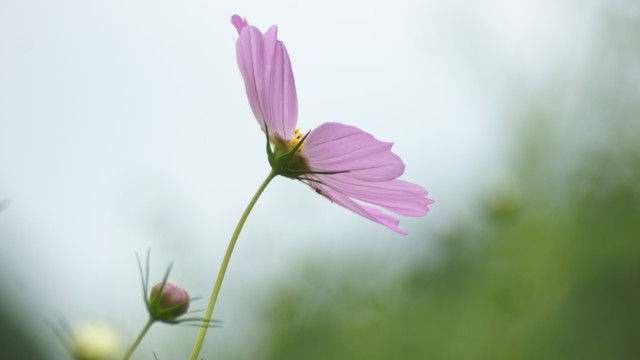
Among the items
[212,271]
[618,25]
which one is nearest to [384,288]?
[212,271]

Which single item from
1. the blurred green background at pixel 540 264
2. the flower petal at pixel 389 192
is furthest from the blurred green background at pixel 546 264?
the flower petal at pixel 389 192

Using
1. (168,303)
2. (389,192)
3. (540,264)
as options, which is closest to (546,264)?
(540,264)

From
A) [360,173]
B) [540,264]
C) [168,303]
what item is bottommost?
[168,303]

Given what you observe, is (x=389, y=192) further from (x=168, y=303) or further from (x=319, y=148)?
(x=168, y=303)

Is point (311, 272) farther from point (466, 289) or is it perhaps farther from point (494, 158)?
point (494, 158)

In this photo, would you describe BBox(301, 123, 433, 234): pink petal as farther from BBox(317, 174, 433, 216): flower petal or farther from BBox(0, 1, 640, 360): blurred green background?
BBox(0, 1, 640, 360): blurred green background

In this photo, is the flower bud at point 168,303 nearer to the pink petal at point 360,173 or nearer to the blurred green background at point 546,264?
the pink petal at point 360,173
